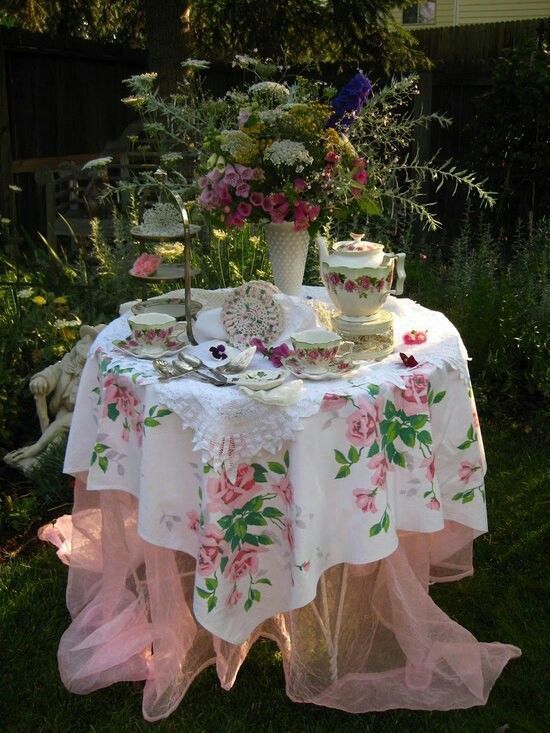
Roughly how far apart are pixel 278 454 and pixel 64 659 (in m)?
1.04

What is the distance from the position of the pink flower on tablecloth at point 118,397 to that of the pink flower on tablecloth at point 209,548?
0.40 meters

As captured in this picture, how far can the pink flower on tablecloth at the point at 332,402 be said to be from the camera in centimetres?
186

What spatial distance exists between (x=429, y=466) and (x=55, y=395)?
187 centimetres

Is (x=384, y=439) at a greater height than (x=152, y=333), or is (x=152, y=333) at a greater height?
(x=152, y=333)

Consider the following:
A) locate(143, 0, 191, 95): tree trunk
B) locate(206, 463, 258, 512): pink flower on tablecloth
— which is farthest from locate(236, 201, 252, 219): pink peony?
locate(143, 0, 191, 95): tree trunk

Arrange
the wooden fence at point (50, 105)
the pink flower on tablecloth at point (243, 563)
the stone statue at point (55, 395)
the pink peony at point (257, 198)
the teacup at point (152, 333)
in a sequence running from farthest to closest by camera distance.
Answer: the wooden fence at point (50, 105)
the stone statue at point (55, 395)
the pink peony at point (257, 198)
the teacup at point (152, 333)
the pink flower on tablecloth at point (243, 563)

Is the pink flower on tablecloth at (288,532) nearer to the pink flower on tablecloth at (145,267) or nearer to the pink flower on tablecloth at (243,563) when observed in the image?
the pink flower on tablecloth at (243,563)

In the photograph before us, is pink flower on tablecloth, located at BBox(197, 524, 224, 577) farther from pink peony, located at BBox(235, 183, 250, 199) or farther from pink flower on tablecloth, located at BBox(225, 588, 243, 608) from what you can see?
pink peony, located at BBox(235, 183, 250, 199)

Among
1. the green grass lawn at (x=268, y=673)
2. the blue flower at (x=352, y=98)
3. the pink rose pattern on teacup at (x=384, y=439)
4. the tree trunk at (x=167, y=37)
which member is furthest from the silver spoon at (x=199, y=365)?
the tree trunk at (x=167, y=37)

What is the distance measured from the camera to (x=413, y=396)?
1977 millimetres

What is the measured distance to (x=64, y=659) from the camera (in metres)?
2.35

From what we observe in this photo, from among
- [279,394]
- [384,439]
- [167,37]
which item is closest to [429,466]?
[384,439]

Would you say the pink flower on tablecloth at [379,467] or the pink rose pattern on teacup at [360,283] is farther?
the pink rose pattern on teacup at [360,283]

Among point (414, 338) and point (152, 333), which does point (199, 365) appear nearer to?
point (152, 333)
